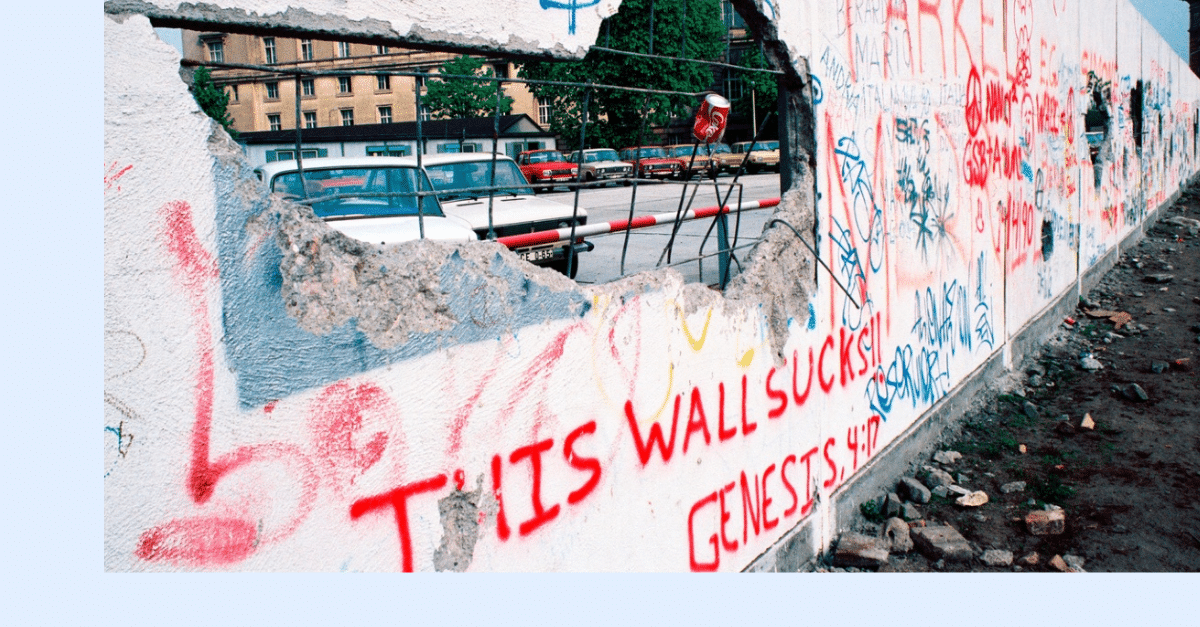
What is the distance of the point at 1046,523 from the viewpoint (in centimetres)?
417

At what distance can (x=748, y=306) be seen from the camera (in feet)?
10.6

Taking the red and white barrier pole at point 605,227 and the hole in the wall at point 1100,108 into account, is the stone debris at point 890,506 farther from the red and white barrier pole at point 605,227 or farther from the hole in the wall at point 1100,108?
the hole in the wall at point 1100,108

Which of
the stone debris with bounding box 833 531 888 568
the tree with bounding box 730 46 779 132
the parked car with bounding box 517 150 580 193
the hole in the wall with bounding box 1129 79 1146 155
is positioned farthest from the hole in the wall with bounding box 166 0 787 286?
the hole in the wall with bounding box 1129 79 1146 155

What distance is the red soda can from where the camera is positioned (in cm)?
317

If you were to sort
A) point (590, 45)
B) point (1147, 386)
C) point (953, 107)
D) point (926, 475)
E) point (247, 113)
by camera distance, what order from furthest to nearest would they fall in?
point (247, 113) < point (1147, 386) < point (953, 107) < point (926, 475) < point (590, 45)

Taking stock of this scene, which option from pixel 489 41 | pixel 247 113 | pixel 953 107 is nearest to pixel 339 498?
pixel 489 41

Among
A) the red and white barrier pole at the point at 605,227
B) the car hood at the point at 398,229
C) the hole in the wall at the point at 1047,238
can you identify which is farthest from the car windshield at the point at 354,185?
the hole in the wall at the point at 1047,238

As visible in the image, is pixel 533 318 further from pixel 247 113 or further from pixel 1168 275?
pixel 247 113

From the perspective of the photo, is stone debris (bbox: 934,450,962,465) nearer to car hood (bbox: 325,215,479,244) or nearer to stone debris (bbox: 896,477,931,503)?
stone debris (bbox: 896,477,931,503)

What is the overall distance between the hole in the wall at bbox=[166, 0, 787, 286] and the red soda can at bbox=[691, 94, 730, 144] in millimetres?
72

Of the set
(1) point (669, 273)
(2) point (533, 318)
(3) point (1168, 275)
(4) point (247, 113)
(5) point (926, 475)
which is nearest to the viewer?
(2) point (533, 318)

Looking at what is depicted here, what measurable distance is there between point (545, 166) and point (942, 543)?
18.8 m

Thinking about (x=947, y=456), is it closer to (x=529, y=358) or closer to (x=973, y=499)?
(x=973, y=499)

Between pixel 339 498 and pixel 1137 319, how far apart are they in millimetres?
8726
